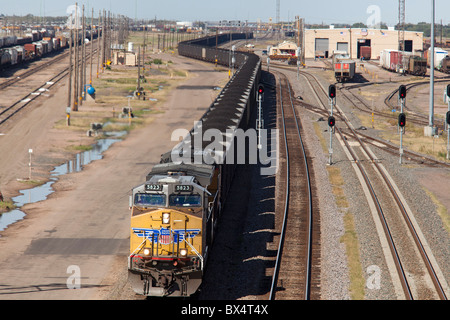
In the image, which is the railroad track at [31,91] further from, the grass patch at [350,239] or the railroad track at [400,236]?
the railroad track at [400,236]

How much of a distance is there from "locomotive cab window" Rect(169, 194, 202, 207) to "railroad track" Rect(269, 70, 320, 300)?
398cm

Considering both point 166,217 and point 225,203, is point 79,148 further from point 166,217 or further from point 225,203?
point 166,217

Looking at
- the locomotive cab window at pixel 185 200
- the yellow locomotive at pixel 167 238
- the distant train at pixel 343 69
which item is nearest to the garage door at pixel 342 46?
the distant train at pixel 343 69

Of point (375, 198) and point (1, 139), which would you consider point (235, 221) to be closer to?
point (375, 198)

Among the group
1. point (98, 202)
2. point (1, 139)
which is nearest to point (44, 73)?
point (1, 139)

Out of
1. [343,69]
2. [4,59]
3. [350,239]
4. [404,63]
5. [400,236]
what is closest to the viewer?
[350,239]

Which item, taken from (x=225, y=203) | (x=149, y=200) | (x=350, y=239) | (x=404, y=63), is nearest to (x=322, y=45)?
(x=404, y=63)

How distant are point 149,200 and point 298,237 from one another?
28.8 ft

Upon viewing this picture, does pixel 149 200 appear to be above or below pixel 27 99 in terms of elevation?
below

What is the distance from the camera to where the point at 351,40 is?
136000 millimetres

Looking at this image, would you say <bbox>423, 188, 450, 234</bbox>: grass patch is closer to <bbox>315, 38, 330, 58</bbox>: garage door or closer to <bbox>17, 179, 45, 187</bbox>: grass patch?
<bbox>17, 179, 45, 187</bbox>: grass patch

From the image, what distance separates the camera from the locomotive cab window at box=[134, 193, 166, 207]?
20047 millimetres

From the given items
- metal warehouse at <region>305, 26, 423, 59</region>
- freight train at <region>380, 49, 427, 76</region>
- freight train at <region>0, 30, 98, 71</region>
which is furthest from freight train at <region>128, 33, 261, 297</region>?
metal warehouse at <region>305, 26, 423, 59</region>

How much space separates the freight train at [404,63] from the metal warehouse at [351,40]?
74.1 feet
